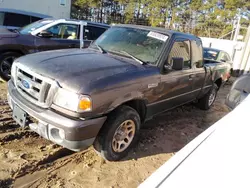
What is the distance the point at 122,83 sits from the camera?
2.85 m

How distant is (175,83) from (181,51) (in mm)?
622

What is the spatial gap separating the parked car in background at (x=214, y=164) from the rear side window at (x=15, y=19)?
29.7 feet

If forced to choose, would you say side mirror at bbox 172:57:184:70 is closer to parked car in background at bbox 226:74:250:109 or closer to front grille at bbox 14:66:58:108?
parked car in background at bbox 226:74:250:109

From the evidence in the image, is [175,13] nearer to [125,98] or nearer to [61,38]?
[61,38]

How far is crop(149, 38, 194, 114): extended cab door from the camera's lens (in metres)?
3.61

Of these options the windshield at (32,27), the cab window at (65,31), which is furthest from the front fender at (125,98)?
the windshield at (32,27)

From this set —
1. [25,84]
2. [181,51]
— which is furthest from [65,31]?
[25,84]

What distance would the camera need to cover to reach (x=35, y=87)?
2.78 meters

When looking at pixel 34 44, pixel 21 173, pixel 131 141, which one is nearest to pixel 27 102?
pixel 21 173

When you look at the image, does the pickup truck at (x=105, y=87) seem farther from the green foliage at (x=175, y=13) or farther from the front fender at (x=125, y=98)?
the green foliage at (x=175, y=13)

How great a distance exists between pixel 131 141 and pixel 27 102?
153 cm

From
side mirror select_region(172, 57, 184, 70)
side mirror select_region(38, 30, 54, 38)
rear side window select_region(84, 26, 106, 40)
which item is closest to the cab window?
side mirror select_region(38, 30, 54, 38)

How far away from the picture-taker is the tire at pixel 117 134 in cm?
→ 286

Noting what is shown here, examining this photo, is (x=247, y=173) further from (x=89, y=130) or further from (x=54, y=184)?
(x=54, y=184)
